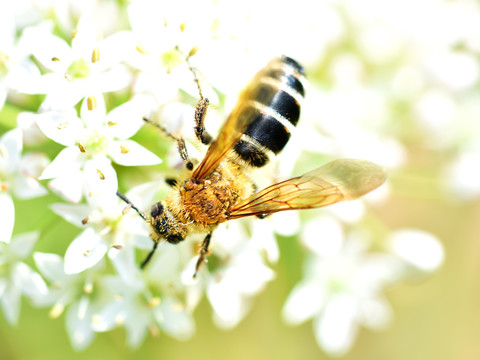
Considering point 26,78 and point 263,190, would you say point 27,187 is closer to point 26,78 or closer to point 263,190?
point 26,78

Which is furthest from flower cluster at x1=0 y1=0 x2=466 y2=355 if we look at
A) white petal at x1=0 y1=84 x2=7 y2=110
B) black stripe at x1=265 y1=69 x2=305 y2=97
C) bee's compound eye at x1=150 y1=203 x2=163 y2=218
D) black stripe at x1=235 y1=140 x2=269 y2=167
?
black stripe at x1=265 y1=69 x2=305 y2=97

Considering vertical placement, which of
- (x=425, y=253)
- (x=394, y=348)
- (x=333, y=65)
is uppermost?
(x=333, y=65)

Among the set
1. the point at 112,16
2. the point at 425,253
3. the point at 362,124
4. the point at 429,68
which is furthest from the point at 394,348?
the point at 112,16

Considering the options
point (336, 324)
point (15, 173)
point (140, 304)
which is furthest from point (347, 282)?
point (15, 173)

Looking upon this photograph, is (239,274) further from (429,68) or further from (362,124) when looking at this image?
(429,68)

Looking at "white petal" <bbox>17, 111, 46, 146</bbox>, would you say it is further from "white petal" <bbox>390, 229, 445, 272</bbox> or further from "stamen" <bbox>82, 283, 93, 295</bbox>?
"white petal" <bbox>390, 229, 445, 272</bbox>

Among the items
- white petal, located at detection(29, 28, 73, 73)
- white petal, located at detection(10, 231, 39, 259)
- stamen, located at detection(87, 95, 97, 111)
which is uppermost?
white petal, located at detection(29, 28, 73, 73)
